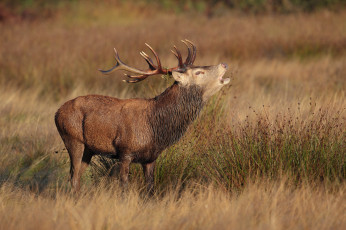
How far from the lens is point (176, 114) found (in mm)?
5629

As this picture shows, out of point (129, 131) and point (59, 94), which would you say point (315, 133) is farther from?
point (59, 94)

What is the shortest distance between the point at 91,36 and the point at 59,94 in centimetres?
327

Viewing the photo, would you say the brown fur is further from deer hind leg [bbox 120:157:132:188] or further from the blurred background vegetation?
the blurred background vegetation

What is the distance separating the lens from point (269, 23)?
1575 cm

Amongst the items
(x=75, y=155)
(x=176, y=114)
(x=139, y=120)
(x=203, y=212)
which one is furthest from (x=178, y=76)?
(x=203, y=212)

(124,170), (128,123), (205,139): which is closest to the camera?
(124,170)

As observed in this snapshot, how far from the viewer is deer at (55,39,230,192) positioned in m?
5.51

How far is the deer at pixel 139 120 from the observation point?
217 inches

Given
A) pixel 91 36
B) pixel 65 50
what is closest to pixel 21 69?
pixel 65 50

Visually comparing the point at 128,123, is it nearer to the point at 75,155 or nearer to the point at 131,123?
the point at 131,123

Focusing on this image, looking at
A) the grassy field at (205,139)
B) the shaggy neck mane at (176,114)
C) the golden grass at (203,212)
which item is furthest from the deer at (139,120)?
the golden grass at (203,212)

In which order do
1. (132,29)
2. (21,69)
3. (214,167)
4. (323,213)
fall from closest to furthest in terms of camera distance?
(323,213) → (214,167) → (21,69) → (132,29)

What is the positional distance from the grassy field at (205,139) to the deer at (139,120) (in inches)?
13.8

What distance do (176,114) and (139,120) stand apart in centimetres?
36
